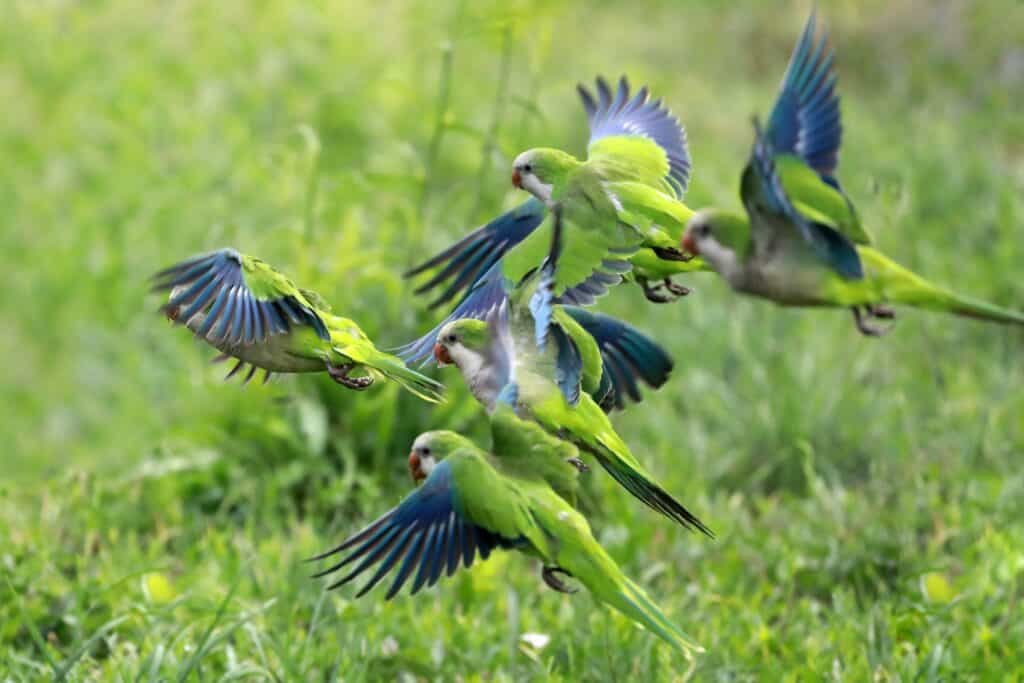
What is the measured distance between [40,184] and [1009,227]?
457 centimetres

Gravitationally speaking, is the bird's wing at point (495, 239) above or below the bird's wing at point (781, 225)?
below

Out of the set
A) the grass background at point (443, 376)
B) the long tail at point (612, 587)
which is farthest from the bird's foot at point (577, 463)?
the grass background at point (443, 376)

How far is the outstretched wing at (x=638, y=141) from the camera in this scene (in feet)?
7.84

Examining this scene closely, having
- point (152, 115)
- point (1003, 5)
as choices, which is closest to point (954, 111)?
point (1003, 5)

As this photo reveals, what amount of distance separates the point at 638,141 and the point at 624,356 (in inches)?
15.7

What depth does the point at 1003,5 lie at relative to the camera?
755cm

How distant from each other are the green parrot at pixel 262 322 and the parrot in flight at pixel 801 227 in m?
0.57

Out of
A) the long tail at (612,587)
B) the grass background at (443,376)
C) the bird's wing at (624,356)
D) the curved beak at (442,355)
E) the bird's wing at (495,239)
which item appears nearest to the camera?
the long tail at (612,587)

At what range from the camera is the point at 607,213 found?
87.0 inches

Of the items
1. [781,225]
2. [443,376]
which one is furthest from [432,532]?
[443,376]

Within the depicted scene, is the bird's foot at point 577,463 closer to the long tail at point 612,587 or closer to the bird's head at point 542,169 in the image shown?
the long tail at point 612,587

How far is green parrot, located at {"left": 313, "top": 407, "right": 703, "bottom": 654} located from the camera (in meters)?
2.06

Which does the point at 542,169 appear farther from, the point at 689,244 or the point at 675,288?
the point at 689,244

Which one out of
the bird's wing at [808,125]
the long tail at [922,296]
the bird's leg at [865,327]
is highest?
the bird's wing at [808,125]
